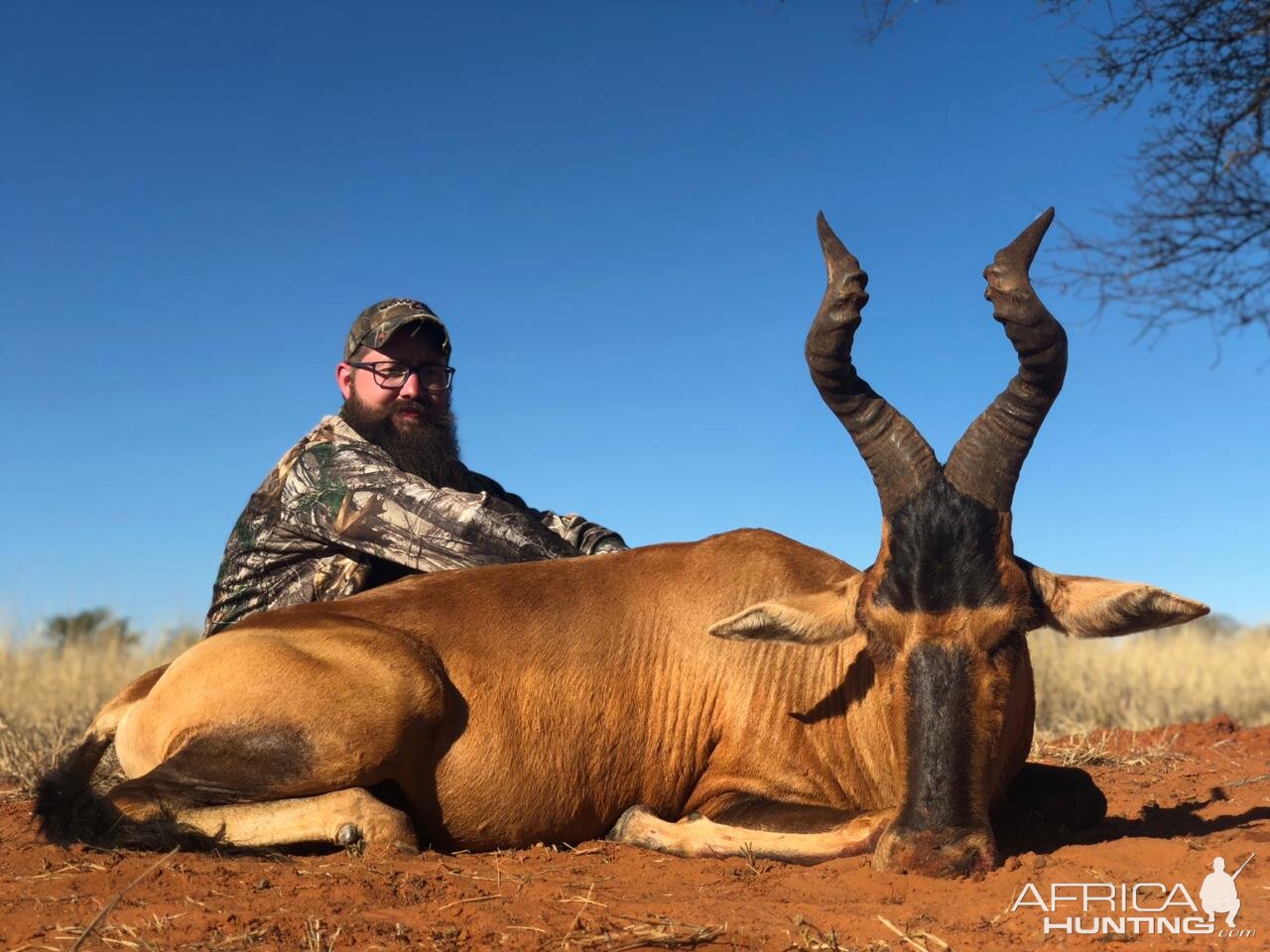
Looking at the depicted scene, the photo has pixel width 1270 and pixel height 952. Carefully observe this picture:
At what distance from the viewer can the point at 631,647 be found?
6129 mm

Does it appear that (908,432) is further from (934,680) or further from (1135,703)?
(1135,703)

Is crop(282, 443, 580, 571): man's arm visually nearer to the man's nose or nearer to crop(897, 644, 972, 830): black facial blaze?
the man's nose

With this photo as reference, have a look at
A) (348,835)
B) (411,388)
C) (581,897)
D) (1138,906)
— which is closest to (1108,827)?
(1138,906)

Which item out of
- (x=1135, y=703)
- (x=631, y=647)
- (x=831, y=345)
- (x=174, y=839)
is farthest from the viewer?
(x=1135, y=703)

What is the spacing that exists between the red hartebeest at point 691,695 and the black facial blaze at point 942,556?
1 cm

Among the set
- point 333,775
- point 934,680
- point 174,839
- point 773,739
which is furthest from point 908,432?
point 174,839

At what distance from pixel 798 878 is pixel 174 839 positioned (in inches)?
106

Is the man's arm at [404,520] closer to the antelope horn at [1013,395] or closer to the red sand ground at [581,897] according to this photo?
the red sand ground at [581,897]

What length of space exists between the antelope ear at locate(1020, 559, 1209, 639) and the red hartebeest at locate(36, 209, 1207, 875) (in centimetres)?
1

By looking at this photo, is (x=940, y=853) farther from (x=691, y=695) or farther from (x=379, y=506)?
(x=379, y=506)

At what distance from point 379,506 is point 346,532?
0.26 m

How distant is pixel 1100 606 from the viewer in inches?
206

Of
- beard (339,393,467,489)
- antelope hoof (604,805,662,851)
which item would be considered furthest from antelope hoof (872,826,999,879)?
beard (339,393,467,489)

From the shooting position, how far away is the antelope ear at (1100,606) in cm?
517
